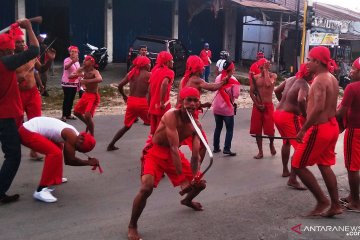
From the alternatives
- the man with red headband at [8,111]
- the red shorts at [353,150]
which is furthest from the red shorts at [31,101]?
the red shorts at [353,150]

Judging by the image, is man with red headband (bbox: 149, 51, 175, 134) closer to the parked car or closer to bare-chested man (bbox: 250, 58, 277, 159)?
bare-chested man (bbox: 250, 58, 277, 159)

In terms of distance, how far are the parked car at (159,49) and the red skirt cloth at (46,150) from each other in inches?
455

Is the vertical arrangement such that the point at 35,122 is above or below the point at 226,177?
above

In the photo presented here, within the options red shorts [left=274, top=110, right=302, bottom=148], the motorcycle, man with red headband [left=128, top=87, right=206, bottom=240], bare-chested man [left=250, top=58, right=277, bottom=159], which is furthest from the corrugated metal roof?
man with red headband [left=128, top=87, right=206, bottom=240]

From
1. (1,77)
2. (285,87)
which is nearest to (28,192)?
(1,77)

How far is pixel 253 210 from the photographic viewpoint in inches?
210

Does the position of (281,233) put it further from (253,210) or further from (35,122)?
(35,122)

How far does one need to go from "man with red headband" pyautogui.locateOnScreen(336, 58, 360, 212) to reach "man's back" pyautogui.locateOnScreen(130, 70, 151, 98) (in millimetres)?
3392

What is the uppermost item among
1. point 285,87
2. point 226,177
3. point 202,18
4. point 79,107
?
point 202,18

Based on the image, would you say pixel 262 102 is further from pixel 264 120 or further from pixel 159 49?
pixel 159 49

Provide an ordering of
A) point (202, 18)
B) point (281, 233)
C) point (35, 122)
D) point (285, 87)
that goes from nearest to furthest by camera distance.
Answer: point (281, 233) → point (35, 122) → point (285, 87) → point (202, 18)

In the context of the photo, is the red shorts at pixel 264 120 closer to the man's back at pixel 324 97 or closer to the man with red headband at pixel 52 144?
the man's back at pixel 324 97

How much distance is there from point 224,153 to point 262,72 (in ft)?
5.03

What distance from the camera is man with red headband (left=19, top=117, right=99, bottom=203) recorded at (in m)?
5.17
